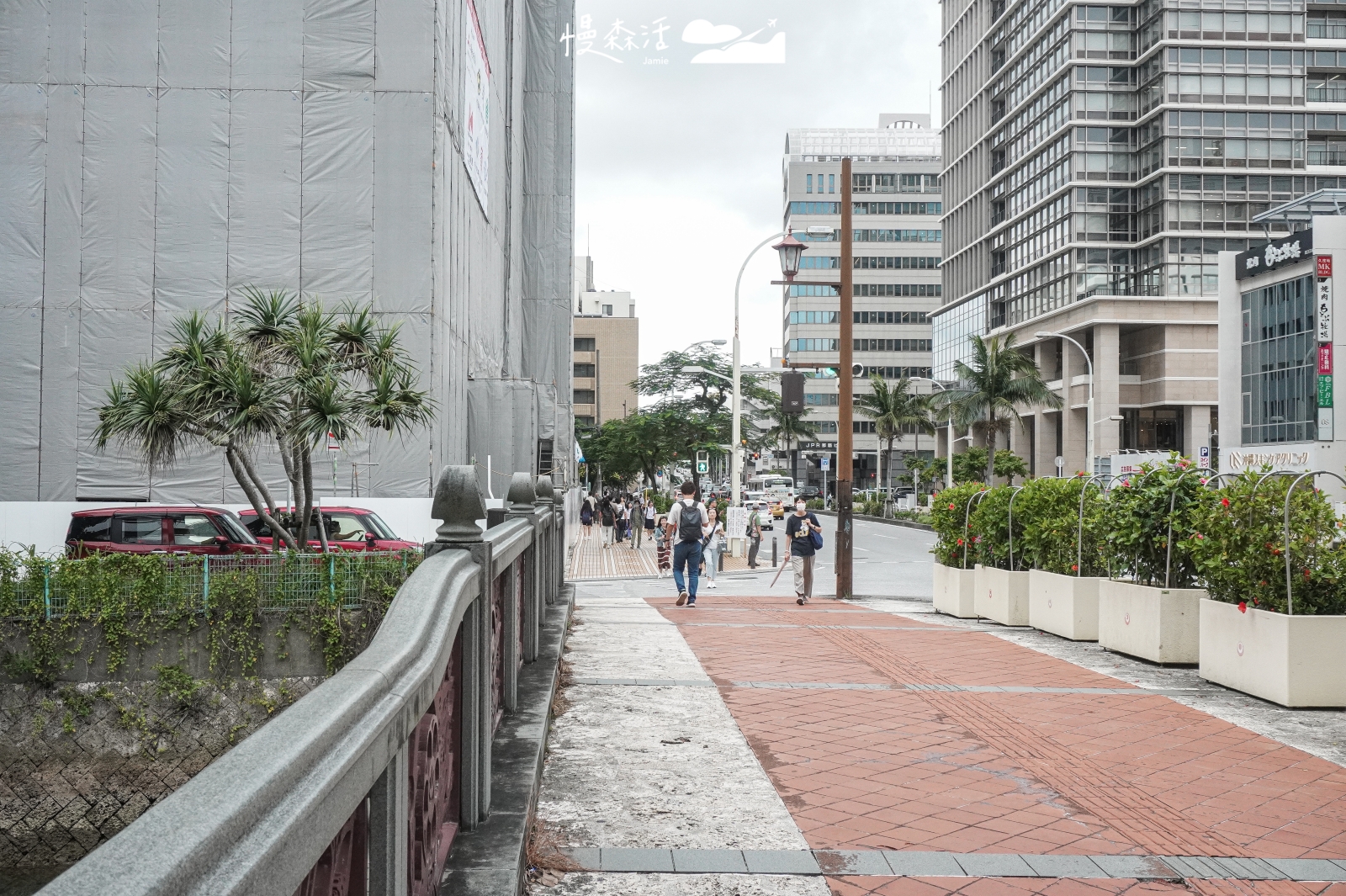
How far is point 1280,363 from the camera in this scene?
159 feet

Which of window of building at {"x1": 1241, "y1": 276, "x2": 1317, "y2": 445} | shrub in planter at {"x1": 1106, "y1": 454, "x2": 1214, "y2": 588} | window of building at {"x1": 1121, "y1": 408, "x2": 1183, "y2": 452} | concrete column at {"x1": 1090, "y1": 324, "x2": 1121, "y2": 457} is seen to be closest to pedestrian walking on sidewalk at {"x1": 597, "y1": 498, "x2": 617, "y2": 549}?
window of building at {"x1": 1241, "y1": 276, "x2": 1317, "y2": 445}

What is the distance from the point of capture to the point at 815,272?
118 metres

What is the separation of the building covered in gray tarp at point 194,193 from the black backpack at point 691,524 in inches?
359

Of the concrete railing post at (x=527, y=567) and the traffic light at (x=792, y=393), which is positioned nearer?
the concrete railing post at (x=527, y=567)

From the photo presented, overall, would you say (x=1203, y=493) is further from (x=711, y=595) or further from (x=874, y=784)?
(x=711, y=595)

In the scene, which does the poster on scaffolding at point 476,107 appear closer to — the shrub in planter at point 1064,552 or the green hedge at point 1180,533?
the green hedge at point 1180,533

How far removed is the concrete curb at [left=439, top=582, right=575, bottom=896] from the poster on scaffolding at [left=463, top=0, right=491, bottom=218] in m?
23.0

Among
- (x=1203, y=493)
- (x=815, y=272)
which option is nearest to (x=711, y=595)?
(x=1203, y=493)

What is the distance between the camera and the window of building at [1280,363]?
46281mm

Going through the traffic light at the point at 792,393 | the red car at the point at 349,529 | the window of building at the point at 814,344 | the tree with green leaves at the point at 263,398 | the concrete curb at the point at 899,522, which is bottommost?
the concrete curb at the point at 899,522

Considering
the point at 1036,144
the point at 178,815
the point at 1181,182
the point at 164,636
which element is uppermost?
the point at 1036,144

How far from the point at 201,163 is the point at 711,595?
13197 millimetres

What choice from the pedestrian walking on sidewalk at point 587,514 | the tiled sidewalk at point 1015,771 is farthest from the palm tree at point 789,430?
the tiled sidewalk at point 1015,771

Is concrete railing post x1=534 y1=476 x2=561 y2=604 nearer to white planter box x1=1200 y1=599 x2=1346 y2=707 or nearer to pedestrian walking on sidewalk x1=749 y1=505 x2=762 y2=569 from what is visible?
white planter box x1=1200 y1=599 x2=1346 y2=707
